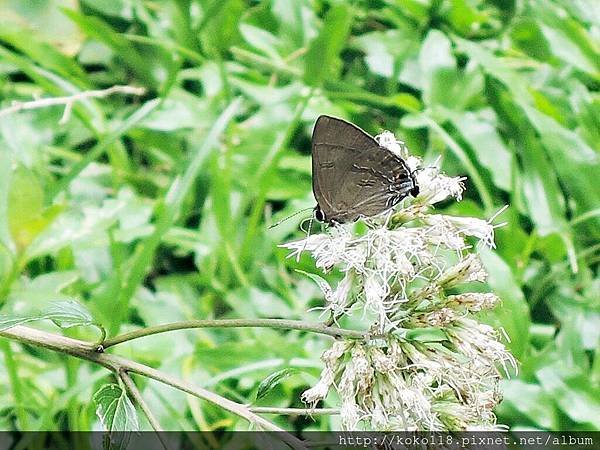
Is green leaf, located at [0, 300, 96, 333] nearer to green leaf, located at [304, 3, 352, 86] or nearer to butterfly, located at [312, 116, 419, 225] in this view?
butterfly, located at [312, 116, 419, 225]

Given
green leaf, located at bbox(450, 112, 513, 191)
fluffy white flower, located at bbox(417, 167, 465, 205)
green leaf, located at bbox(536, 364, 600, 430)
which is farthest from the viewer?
green leaf, located at bbox(450, 112, 513, 191)

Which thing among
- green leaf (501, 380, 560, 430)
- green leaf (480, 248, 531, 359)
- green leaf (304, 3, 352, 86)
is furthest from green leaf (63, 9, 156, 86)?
green leaf (501, 380, 560, 430)

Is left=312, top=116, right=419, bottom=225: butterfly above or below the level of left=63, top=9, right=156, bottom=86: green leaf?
above

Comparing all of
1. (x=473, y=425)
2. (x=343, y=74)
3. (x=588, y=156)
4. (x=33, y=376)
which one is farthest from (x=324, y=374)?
(x=343, y=74)

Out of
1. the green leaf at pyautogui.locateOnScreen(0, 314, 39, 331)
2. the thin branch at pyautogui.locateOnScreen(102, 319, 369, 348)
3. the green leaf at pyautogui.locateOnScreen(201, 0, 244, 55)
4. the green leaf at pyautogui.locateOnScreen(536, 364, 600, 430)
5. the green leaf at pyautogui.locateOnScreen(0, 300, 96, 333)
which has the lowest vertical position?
the green leaf at pyautogui.locateOnScreen(201, 0, 244, 55)

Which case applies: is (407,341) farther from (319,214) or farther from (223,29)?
(223,29)

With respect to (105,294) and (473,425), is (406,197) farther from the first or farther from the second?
(105,294)

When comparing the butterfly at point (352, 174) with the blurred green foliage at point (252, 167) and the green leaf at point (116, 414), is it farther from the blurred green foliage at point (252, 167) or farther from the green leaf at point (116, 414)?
the blurred green foliage at point (252, 167)
